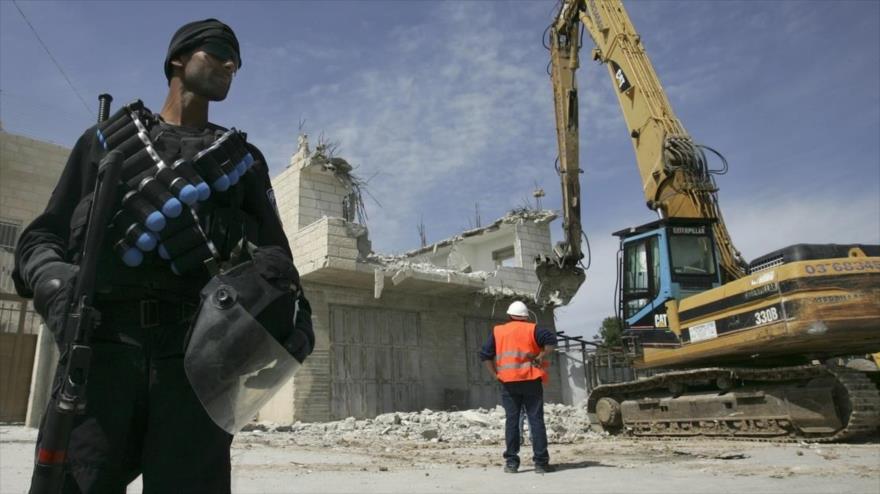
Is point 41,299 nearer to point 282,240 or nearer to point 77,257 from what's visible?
point 77,257

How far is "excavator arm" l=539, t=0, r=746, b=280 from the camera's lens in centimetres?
1000

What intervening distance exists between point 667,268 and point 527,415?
4709 mm

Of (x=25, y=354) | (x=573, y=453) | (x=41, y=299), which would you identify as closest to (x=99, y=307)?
(x=41, y=299)

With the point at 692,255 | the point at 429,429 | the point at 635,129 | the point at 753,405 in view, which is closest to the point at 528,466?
the point at 753,405

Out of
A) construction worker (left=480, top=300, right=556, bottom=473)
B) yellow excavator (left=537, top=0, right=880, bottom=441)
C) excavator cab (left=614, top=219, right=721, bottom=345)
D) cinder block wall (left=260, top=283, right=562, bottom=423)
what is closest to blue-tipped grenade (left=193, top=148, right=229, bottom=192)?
construction worker (left=480, top=300, right=556, bottom=473)

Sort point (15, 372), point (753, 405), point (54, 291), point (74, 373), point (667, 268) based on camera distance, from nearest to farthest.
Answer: point (74, 373) < point (54, 291) < point (753, 405) < point (667, 268) < point (15, 372)

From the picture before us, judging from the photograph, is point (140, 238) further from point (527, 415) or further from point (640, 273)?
point (640, 273)

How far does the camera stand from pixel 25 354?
12531 millimetres

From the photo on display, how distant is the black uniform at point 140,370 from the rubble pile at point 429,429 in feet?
25.4

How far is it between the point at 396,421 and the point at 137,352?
11063 mm

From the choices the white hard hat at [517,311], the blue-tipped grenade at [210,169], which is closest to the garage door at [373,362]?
the white hard hat at [517,311]

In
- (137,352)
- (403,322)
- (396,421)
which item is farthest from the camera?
(403,322)

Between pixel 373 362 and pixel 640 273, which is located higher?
pixel 640 273

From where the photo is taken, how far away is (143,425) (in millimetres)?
1595
